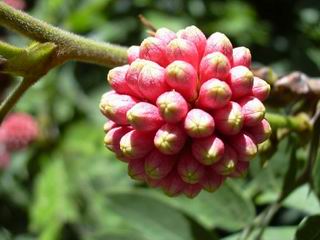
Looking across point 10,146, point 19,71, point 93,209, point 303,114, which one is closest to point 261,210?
point 303,114

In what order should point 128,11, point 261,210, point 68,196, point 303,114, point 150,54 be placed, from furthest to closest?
point 128,11, point 68,196, point 261,210, point 303,114, point 150,54

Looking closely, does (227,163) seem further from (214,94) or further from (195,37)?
(195,37)

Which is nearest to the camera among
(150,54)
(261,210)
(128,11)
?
(150,54)

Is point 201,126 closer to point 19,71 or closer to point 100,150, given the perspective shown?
point 19,71

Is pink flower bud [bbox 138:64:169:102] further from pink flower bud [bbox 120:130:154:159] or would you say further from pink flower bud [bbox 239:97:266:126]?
pink flower bud [bbox 239:97:266:126]

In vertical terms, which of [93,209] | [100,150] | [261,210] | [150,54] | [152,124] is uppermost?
[150,54]
